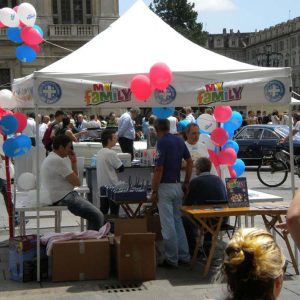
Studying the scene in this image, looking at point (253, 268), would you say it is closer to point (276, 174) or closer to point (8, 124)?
Answer: point (8, 124)

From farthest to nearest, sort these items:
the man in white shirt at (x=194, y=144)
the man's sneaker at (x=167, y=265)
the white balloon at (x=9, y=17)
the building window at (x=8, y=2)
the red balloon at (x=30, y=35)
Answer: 1. the building window at (x=8, y=2)
2. the man in white shirt at (x=194, y=144)
3. the red balloon at (x=30, y=35)
4. the white balloon at (x=9, y=17)
5. the man's sneaker at (x=167, y=265)

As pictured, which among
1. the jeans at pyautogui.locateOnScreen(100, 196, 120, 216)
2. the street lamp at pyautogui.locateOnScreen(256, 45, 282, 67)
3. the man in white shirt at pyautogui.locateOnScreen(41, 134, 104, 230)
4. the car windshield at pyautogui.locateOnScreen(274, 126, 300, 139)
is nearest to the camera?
the man in white shirt at pyautogui.locateOnScreen(41, 134, 104, 230)

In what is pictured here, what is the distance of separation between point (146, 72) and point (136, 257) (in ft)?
7.42

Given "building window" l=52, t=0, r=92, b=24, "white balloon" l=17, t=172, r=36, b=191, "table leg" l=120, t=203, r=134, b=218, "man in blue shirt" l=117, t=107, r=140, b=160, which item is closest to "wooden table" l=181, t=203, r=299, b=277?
"table leg" l=120, t=203, r=134, b=218

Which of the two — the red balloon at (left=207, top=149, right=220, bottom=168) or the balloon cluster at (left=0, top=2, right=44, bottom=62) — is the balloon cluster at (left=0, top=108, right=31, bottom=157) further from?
the red balloon at (left=207, top=149, right=220, bottom=168)

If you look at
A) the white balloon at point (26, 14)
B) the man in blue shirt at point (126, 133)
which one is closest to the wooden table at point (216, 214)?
the white balloon at point (26, 14)

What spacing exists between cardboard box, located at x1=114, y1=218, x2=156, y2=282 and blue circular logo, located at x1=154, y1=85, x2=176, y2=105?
1.70m

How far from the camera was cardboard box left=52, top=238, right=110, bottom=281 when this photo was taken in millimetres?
6781

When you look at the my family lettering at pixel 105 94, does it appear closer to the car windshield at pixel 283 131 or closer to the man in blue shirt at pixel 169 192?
the man in blue shirt at pixel 169 192

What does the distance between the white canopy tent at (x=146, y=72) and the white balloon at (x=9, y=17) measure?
32.1 inches

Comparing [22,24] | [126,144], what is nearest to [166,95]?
[22,24]

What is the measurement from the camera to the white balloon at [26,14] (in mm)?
7805

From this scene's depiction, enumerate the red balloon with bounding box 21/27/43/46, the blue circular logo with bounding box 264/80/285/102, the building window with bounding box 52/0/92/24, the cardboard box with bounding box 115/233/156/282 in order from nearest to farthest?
the cardboard box with bounding box 115/233/156/282 → the blue circular logo with bounding box 264/80/285/102 → the red balloon with bounding box 21/27/43/46 → the building window with bounding box 52/0/92/24

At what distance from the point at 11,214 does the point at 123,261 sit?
2338 mm
